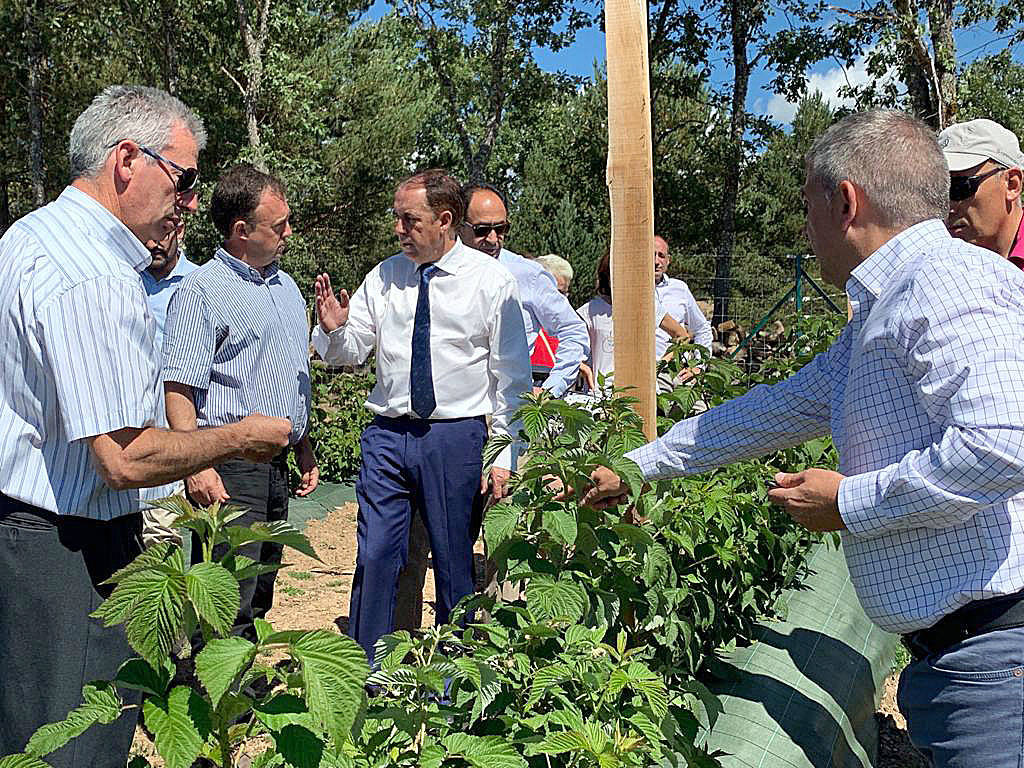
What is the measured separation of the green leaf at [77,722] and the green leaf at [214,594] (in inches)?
7.1

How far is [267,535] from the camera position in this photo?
4.54 feet

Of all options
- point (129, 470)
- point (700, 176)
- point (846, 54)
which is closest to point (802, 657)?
point (129, 470)

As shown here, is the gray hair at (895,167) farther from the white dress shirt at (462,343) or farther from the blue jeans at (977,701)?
the white dress shirt at (462,343)

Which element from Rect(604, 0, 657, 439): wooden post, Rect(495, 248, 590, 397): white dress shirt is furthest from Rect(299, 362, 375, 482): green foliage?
Rect(604, 0, 657, 439): wooden post

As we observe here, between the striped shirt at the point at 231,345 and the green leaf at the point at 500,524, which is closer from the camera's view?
the green leaf at the point at 500,524

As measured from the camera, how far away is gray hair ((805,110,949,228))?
6.03ft

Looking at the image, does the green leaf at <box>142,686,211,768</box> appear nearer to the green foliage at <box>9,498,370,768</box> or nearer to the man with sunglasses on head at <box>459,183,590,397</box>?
the green foliage at <box>9,498,370,768</box>

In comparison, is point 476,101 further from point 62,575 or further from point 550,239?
point 62,575

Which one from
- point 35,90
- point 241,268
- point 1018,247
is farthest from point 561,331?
point 35,90

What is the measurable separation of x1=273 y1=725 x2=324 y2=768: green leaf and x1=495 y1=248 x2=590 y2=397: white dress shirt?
3.22 m

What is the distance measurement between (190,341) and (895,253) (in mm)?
2216

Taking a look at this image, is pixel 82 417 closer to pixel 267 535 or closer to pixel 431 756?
pixel 267 535

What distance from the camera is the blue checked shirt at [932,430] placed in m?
1.62

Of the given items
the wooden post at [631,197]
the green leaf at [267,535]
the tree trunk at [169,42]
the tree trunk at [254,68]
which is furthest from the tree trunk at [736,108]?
the green leaf at [267,535]
